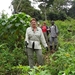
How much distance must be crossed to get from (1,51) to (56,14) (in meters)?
37.7

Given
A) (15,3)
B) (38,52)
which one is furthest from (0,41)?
(15,3)

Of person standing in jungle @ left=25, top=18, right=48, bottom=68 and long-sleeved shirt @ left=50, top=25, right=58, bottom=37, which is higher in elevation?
person standing in jungle @ left=25, top=18, right=48, bottom=68

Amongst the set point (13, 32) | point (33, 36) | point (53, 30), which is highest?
point (33, 36)

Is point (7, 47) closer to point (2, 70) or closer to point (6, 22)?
point (6, 22)

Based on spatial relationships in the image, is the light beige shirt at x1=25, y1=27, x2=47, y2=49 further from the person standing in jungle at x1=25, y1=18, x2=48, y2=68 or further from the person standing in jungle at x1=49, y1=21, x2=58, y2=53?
the person standing in jungle at x1=49, y1=21, x2=58, y2=53

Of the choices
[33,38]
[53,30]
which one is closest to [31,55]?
[33,38]

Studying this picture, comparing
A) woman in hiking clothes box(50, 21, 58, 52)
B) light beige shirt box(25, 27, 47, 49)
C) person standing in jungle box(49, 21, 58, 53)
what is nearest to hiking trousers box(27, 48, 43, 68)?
light beige shirt box(25, 27, 47, 49)

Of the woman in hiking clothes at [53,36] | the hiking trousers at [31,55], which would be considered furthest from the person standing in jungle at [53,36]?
the hiking trousers at [31,55]

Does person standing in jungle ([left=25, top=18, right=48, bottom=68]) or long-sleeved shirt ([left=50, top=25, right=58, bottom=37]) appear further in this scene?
long-sleeved shirt ([left=50, top=25, right=58, bottom=37])

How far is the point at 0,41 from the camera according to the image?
31.1 feet

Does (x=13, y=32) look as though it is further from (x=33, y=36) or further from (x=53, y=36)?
(x=53, y=36)

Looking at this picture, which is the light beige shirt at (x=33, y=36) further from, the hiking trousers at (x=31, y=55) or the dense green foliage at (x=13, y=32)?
the dense green foliage at (x=13, y=32)

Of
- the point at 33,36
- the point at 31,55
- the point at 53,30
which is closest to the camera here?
the point at 33,36

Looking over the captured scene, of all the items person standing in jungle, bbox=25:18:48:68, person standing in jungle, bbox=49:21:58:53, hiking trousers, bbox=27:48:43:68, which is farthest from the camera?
person standing in jungle, bbox=49:21:58:53
